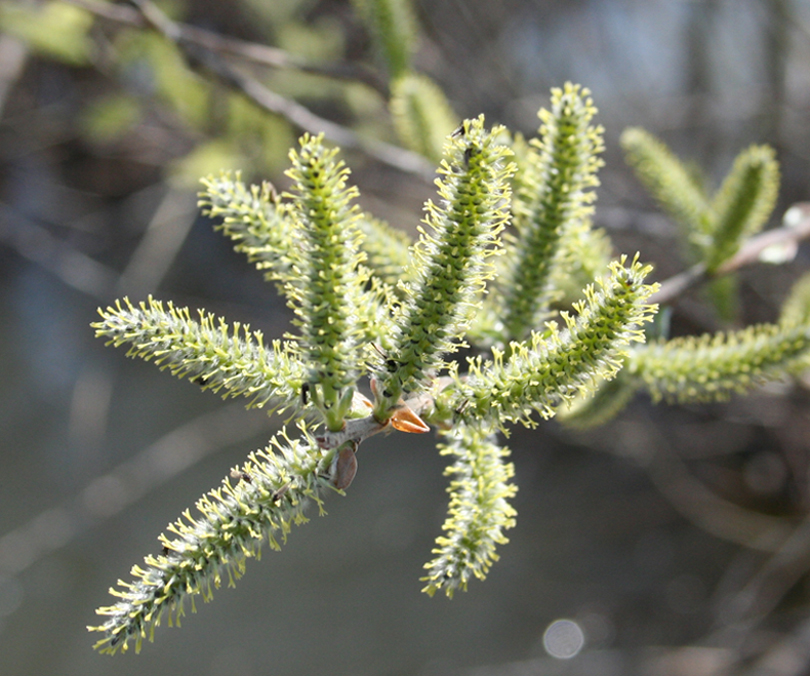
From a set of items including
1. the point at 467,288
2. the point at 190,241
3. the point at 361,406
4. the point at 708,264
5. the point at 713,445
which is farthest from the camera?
the point at 190,241

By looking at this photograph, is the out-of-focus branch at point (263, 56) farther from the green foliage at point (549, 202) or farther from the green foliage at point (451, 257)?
the green foliage at point (451, 257)

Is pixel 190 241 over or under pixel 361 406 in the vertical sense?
over

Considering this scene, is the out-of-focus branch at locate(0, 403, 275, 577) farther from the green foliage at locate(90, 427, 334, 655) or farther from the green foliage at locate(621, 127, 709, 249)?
the green foliage at locate(90, 427, 334, 655)

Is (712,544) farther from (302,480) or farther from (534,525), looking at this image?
(302,480)

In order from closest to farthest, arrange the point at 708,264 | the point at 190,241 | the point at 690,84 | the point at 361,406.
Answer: the point at 361,406 < the point at 708,264 < the point at 690,84 < the point at 190,241

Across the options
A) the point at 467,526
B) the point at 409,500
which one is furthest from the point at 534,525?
the point at 467,526

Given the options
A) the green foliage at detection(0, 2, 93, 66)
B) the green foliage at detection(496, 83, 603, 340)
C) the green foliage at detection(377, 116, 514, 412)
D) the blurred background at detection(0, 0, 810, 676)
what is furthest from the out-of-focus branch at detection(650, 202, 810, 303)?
the green foliage at detection(0, 2, 93, 66)

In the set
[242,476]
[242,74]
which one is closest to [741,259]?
[242,476]

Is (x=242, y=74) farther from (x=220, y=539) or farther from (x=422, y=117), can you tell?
(x=220, y=539)
